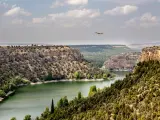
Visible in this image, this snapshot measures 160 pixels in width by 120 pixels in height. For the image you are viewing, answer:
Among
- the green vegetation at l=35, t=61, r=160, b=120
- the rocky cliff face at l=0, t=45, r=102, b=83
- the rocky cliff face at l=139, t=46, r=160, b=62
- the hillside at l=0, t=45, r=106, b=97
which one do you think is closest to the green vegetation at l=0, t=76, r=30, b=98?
the hillside at l=0, t=45, r=106, b=97

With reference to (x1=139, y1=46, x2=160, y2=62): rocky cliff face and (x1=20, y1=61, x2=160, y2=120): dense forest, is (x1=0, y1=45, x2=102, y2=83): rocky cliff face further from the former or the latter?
(x1=20, y1=61, x2=160, y2=120): dense forest

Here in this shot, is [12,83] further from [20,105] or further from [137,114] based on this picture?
[137,114]

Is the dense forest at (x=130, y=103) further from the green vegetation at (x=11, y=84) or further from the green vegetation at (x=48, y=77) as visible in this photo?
the green vegetation at (x=48, y=77)

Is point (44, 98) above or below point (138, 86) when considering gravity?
below

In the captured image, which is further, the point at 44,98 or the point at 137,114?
the point at 44,98


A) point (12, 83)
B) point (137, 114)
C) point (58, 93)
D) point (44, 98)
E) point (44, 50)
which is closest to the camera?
point (137, 114)

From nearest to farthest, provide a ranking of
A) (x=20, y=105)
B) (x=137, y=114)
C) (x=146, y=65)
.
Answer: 1. (x=137, y=114)
2. (x=146, y=65)
3. (x=20, y=105)

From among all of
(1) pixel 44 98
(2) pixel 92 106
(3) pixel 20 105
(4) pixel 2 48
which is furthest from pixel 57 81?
(2) pixel 92 106
